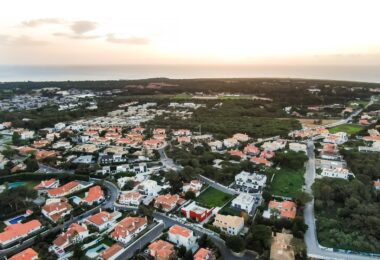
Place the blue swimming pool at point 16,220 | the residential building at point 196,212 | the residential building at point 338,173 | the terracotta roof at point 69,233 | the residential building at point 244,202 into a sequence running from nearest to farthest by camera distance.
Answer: the terracotta roof at point 69,233
the residential building at point 196,212
the blue swimming pool at point 16,220
the residential building at point 244,202
the residential building at point 338,173

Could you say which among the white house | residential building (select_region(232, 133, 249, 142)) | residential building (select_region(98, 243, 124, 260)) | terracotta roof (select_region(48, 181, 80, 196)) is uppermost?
the white house

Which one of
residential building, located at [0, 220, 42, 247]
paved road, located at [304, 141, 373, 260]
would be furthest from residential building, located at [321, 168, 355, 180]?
residential building, located at [0, 220, 42, 247]

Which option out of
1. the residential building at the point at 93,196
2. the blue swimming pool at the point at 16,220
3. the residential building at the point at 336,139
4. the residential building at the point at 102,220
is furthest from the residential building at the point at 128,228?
the residential building at the point at 336,139

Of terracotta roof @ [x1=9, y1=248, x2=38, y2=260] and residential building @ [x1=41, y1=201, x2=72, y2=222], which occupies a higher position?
residential building @ [x1=41, y1=201, x2=72, y2=222]

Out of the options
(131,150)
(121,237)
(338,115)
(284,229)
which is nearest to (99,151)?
(131,150)

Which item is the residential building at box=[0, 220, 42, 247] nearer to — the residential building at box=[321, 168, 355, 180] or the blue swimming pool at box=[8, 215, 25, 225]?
the blue swimming pool at box=[8, 215, 25, 225]

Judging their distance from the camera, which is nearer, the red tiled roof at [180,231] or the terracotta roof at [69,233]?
the terracotta roof at [69,233]

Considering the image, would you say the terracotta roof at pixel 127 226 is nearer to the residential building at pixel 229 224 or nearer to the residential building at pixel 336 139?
the residential building at pixel 229 224
